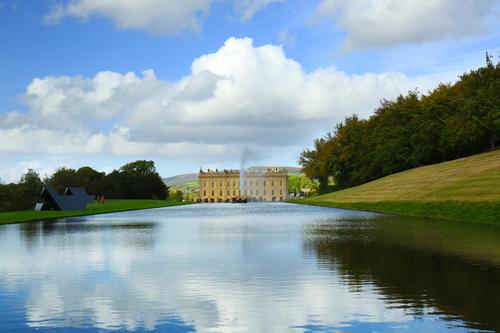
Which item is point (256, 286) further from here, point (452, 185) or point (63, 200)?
point (63, 200)

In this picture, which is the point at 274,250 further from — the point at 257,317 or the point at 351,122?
the point at 351,122

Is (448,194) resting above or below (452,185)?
below

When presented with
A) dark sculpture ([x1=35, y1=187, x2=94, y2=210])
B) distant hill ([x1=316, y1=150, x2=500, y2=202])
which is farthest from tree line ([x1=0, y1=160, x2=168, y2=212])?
distant hill ([x1=316, y1=150, x2=500, y2=202])

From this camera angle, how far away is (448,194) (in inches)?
2121

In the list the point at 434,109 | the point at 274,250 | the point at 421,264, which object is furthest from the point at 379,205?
the point at 421,264

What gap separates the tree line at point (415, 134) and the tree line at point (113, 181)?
169 feet

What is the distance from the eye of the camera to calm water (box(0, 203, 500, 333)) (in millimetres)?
11609

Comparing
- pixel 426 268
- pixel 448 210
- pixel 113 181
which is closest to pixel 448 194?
pixel 448 210

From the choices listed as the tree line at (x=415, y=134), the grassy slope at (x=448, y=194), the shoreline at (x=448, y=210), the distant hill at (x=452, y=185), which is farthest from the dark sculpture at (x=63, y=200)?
the tree line at (x=415, y=134)

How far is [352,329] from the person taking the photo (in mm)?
10914

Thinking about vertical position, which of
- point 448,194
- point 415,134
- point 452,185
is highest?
point 415,134

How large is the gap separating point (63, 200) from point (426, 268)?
68.3 metres

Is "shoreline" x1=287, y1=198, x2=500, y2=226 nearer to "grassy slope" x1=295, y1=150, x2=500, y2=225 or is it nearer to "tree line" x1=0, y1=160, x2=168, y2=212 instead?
→ "grassy slope" x1=295, y1=150, x2=500, y2=225

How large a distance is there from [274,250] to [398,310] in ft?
39.9
